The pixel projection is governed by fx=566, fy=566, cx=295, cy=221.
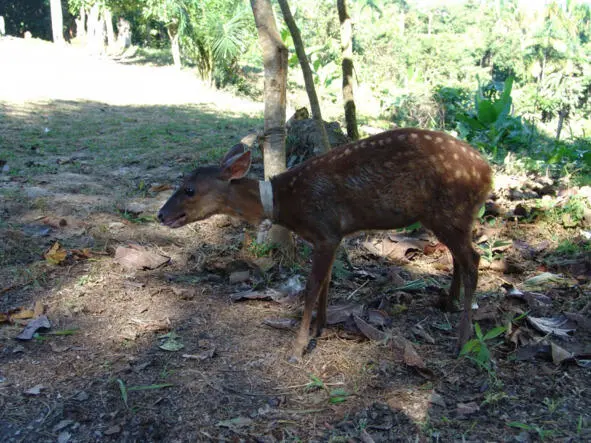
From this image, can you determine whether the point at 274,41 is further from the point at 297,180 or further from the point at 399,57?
the point at 399,57

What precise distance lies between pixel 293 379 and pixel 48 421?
1.44m

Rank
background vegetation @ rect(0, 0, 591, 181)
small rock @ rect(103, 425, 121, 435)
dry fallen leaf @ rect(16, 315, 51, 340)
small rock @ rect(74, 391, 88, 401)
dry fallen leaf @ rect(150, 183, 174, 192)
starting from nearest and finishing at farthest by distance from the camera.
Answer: small rock @ rect(103, 425, 121, 435)
small rock @ rect(74, 391, 88, 401)
dry fallen leaf @ rect(16, 315, 51, 340)
dry fallen leaf @ rect(150, 183, 174, 192)
background vegetation @ rect(0, 0, 591, 181)

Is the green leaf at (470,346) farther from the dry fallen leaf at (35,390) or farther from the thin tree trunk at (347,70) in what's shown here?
the thin tree trunk at (347,70)

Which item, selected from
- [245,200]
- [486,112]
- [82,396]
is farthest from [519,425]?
[486,112]

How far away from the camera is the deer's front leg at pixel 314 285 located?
3.87 meters

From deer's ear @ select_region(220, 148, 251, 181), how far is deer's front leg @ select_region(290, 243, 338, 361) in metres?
0.81

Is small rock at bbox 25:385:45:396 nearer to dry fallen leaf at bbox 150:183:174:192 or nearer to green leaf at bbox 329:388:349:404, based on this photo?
green leaf at bbox 329:388:349:404

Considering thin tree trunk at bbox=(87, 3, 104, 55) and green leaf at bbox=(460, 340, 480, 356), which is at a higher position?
thin tree trunk at bbox=(87, 3, 104, 55)

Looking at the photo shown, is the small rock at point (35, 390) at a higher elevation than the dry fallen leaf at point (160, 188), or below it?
below

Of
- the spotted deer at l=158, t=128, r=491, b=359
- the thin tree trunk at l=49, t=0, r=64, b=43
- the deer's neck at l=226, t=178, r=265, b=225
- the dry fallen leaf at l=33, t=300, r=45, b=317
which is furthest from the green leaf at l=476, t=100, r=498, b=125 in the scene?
the thin tree trunk at l=49, t=0, r=64, b=43

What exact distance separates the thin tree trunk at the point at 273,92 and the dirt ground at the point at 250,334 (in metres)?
0.78

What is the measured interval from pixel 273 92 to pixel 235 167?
1161mm

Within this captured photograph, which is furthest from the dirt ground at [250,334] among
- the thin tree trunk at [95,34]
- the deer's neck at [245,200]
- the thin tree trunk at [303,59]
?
the thin tree trunk at [95,34]

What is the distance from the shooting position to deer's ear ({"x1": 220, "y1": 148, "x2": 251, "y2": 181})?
417cm
